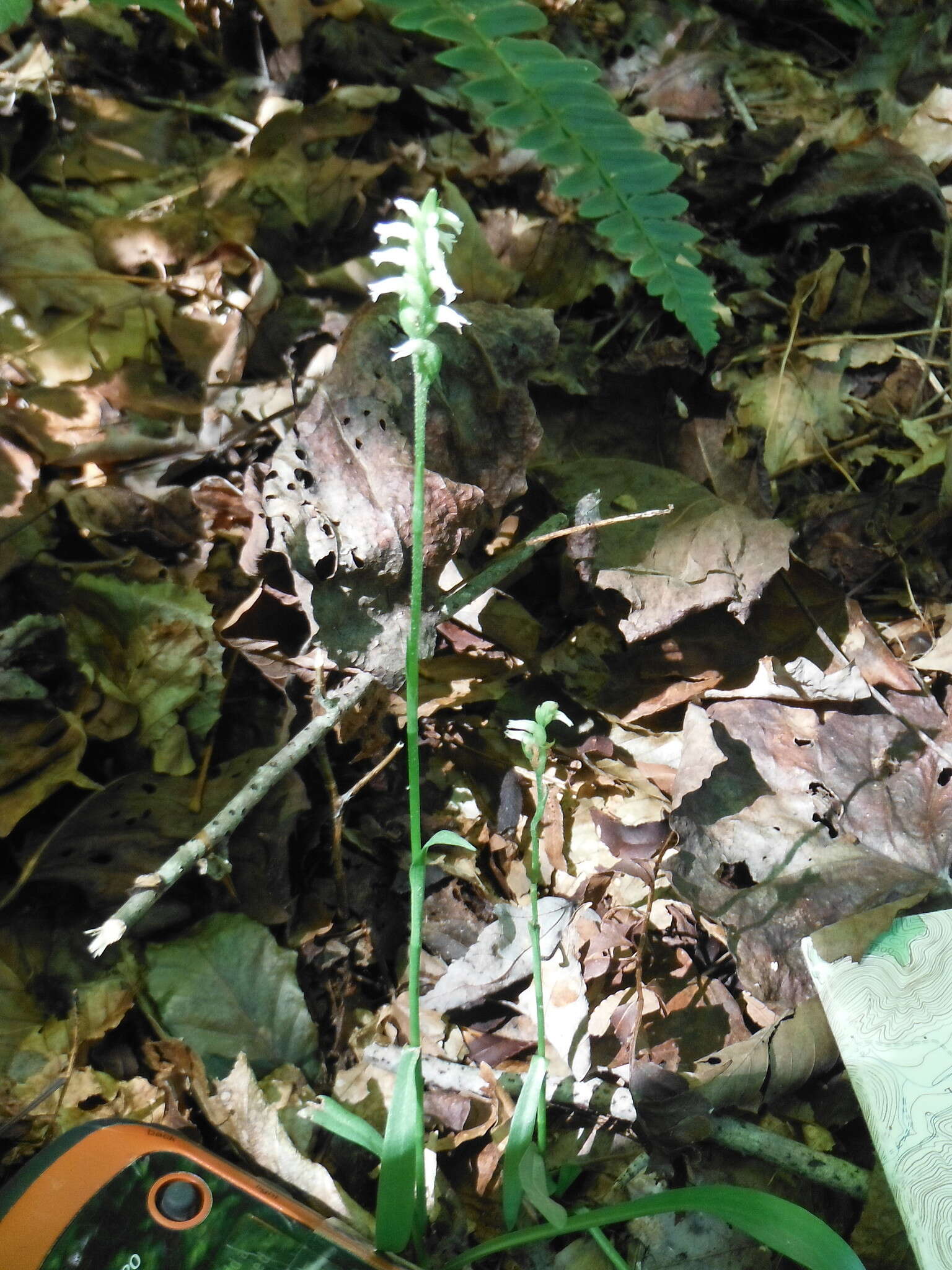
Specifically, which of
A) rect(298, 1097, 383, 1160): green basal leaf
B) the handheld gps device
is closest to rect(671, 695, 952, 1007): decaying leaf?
rect(298, 1097, 383, 1160): green basal leaf

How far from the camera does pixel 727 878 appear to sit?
1.69m

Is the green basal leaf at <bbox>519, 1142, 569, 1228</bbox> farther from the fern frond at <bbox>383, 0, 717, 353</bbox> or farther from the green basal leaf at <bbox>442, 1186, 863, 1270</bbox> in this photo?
the fern frond at <bbox>383, 0, 717, 353</bbox>

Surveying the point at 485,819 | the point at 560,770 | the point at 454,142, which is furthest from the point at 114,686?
the point at 454,142

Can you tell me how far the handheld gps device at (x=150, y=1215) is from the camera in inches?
45.7

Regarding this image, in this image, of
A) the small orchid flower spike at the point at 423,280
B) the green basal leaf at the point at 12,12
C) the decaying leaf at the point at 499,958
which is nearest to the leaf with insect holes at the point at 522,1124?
the decaying leaf at the point at 499,958

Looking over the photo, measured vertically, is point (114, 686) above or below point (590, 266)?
below

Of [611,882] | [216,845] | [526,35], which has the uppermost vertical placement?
[526,35]

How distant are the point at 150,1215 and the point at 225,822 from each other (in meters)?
0.57

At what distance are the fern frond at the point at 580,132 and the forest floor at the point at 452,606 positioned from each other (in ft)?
0.75

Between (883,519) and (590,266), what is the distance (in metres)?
0.98

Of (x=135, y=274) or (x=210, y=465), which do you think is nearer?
(x=210, y=465)

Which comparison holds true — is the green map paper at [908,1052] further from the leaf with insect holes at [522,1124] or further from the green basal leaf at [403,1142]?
the green basal leaf at [403,1142]

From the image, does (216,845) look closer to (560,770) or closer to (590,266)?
(560,770)

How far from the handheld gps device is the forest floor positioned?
0.40ft
